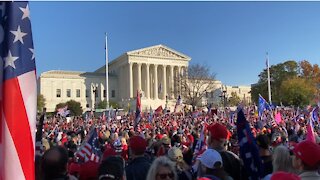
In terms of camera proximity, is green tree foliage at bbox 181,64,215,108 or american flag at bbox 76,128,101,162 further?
green tree foliage at bbox 181,64,215,108

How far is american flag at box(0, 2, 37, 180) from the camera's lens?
2385 millimetres

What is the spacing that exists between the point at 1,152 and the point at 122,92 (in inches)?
3479

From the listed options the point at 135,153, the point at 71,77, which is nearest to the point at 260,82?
the point at 71,77

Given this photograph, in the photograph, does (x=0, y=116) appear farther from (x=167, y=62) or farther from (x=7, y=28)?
(x=167, y=62)

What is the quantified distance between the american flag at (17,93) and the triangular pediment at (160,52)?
3278 inches

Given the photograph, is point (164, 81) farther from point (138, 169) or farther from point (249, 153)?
point (249, 153)

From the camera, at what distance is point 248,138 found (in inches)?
170

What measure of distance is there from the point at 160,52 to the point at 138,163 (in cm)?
8477

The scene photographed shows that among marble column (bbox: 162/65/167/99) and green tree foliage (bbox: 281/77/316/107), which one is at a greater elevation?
marble column (bbox: 162/65/167/99)

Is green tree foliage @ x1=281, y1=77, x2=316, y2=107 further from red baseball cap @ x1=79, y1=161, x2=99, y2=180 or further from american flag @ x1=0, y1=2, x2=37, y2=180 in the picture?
american flag @ x1=0, y1=2, x2=37, y2=180

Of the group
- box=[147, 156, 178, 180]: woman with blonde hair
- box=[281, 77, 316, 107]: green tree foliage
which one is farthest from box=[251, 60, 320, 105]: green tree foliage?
box=[147, 156, 178, 180]: woman with blonde hair

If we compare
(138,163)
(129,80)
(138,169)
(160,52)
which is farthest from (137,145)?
(160,52)

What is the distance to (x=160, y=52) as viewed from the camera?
88.9m

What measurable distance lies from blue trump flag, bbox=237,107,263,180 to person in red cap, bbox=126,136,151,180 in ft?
4.04
